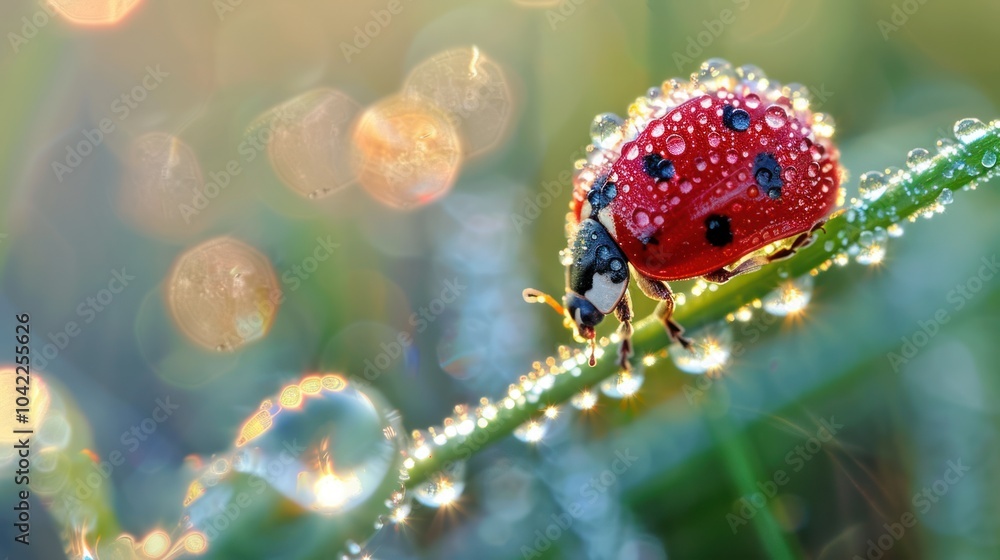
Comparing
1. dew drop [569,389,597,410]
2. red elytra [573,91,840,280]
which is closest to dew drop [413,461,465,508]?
dew drop [569,389,597,410]

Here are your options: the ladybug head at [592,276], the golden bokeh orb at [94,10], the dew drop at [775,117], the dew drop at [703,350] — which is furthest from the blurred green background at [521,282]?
the dew drop at [775,117]

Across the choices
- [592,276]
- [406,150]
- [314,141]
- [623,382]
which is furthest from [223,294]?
[623,382]

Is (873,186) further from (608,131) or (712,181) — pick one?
(608,131)

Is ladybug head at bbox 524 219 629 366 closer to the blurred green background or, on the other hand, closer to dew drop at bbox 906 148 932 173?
the blurred green background

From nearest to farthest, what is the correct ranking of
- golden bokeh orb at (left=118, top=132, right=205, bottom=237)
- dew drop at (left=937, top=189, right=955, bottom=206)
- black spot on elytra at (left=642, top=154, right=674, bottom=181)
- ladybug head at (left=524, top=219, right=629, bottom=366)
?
dew drop at (left=937, top=189, right=955, bottom=206) → black spot on elytra at (left=642, top=154, right=674, bottom=181) → ladybug head at (left=524, top=219, right=629, bottom=366) → golden bokeh orb at (left=118, top=132, right=205, bottom=237)

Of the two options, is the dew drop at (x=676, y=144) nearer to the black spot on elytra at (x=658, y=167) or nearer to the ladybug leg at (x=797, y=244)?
the black spot on elytra at (x=658, y=167)

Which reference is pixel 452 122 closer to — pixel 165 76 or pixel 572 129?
pixel 572 129

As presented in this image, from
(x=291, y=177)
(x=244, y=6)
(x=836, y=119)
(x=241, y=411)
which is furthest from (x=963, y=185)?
(x=244, y=6)
